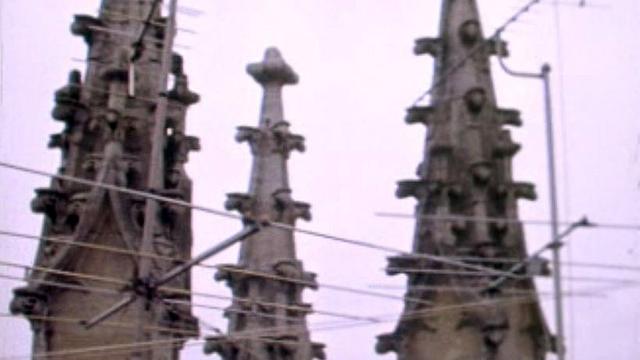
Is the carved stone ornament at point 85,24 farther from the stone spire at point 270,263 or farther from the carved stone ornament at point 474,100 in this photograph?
the carved stone ornament at point 474,100

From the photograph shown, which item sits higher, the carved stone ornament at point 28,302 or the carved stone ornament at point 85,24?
the carved stone ornament at point 85,24

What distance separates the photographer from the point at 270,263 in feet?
95.9

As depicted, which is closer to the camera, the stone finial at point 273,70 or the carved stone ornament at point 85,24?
the carved stone ornament at point 85,24

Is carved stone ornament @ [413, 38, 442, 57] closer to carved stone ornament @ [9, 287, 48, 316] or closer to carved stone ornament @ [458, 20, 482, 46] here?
carved stone ornament @ [458, 20, 482, 46]

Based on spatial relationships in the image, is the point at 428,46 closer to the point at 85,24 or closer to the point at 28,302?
the point at 85,24

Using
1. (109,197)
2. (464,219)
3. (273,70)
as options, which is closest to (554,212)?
(464,219)

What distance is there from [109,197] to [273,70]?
444 centimetres

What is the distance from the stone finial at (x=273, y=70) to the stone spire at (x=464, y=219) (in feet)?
7.36

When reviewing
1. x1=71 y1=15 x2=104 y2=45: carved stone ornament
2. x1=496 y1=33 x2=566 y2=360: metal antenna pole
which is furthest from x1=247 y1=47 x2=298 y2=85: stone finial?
x1=496 y1=33 x2=566 y2=360: metal antenna pole

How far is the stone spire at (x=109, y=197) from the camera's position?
26.9 metres

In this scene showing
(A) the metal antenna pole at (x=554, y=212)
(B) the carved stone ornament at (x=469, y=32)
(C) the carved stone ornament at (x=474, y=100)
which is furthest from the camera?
(B) the carved stone ornament at (x=469, y=32)

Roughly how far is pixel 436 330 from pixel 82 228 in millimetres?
5420

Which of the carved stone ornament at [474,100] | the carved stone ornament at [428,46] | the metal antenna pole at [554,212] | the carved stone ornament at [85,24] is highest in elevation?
the carved stone ornament at [85,24]

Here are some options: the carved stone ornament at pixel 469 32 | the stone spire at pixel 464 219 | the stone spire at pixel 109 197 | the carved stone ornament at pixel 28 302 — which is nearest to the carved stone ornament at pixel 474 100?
the stone spire at pixel 464 219
